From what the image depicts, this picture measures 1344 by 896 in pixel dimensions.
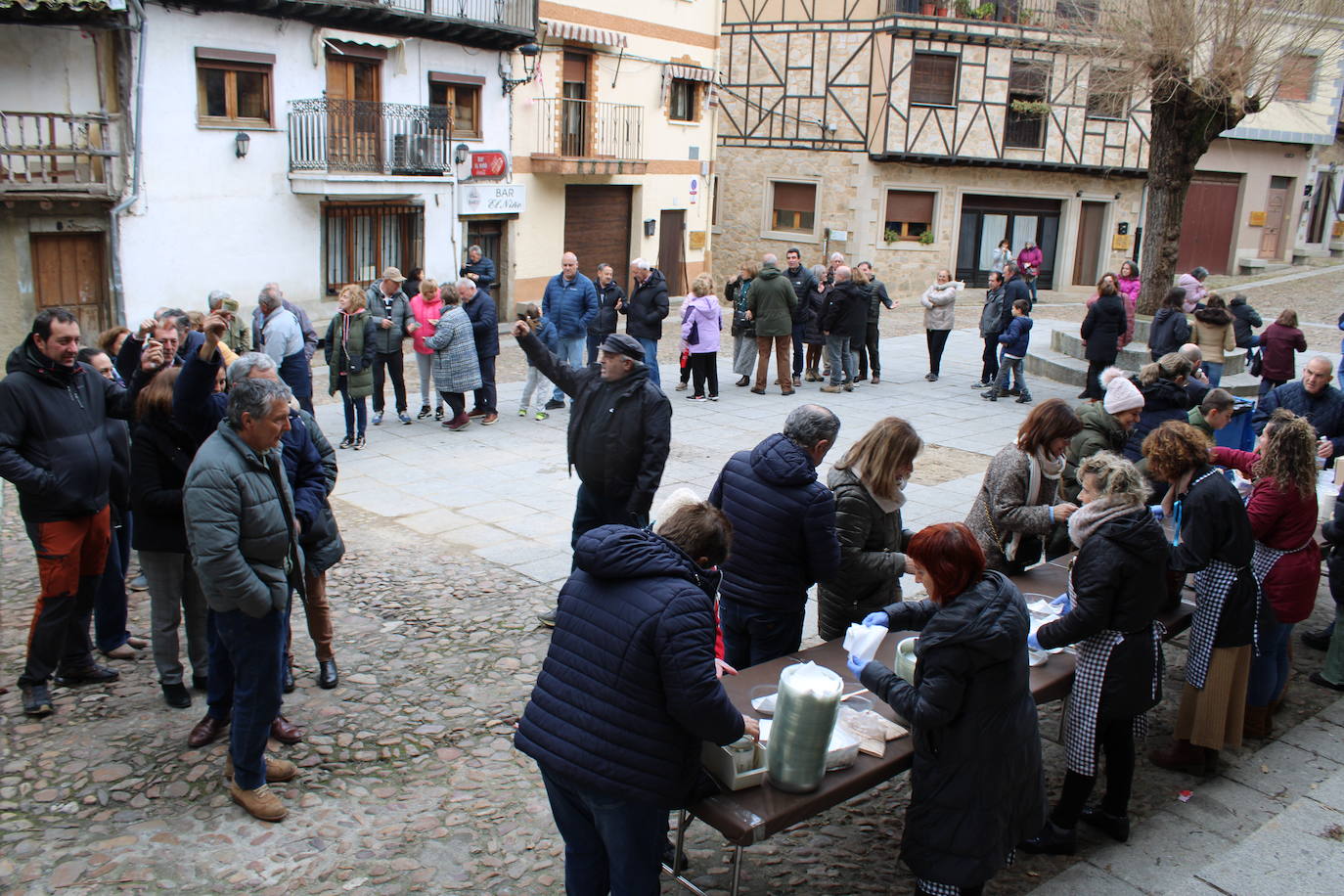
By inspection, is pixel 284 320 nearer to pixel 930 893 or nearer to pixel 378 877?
pixel 378 877

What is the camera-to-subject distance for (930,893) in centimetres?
370

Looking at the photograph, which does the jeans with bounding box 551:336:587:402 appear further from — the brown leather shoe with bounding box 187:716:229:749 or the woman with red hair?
the woman with red hair

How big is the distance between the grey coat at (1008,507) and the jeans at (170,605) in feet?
11.9

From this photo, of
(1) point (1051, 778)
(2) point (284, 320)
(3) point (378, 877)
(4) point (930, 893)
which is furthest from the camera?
(2) point (284, 320)

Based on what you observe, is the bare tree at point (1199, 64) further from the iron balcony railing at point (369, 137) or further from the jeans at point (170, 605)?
the jeans at point (170, 605)

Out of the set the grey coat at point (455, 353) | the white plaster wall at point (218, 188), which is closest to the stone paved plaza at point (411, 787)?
the grey coat at point (455, 353)

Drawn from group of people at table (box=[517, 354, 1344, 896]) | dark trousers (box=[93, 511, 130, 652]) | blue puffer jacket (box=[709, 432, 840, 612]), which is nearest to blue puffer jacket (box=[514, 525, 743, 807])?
group of people at table (box=[517, 354, 1344, 896])

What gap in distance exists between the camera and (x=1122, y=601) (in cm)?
423

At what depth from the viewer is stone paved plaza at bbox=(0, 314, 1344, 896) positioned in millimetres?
4191

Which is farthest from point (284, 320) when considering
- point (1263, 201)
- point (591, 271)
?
point (1263, 201)

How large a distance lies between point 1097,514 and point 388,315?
8.37 meters

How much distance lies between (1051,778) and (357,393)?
745 centimetres

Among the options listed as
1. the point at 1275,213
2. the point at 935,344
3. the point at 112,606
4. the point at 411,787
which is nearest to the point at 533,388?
the point at 935,344

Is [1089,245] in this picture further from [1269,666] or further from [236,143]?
[1269,666]
